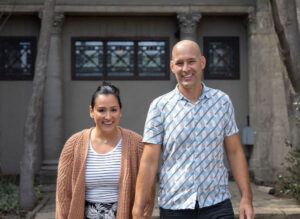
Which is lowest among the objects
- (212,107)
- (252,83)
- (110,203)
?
(110,203)

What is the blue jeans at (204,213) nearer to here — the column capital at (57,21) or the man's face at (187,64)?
the man's face at (187,64)

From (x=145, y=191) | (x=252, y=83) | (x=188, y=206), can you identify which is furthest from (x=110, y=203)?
(x=252, y=83)

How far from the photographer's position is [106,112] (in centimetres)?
301

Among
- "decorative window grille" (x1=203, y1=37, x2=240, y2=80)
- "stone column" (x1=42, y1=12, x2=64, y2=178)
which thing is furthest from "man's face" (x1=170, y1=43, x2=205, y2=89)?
"decorative window grille" (x1=203, y1=37, x2=240, y2=80)

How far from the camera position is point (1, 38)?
29.7 ft

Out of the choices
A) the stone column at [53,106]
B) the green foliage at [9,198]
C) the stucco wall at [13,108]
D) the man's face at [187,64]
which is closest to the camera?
the man's face at [187,64]

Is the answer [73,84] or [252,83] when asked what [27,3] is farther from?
[252,83]

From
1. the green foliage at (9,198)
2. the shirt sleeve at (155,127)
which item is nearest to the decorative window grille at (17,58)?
the green foliage at (9,198)

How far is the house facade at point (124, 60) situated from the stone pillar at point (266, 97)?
0.03 meters

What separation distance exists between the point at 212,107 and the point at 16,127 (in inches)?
277

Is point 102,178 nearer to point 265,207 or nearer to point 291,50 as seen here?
point 265,207

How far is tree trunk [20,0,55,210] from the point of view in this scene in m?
6.43

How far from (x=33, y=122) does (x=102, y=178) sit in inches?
151

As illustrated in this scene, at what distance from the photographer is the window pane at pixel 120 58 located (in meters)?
9.19
